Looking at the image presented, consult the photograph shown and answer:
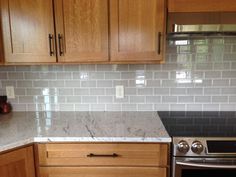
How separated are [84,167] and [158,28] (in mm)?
1064

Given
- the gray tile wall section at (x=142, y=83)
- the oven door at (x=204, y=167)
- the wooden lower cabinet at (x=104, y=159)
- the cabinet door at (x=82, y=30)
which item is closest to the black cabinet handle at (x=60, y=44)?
the cabinet door at (x=82, y=30)

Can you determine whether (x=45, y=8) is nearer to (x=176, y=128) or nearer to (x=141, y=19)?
(x=141, y=19)

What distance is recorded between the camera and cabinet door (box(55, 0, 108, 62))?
4.87 feet

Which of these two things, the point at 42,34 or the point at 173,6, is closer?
the point at 173,6

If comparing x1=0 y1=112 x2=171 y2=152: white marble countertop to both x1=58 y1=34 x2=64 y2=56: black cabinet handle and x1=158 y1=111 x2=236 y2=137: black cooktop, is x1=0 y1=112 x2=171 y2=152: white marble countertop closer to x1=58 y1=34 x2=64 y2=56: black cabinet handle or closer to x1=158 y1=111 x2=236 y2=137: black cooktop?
x1=158 y1=111 x2=236 y2=137: black cooktop

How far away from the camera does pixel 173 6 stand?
4.63ft

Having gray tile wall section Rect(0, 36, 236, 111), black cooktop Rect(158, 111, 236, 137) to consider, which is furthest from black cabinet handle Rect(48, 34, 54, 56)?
black cooktop Rect(158, 111, 236, 137)

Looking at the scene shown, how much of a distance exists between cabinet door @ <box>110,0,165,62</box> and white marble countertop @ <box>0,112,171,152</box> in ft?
1.59

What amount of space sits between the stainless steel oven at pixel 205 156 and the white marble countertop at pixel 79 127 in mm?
130

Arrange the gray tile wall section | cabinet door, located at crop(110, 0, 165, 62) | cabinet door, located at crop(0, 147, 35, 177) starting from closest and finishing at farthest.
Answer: cabinet door, located at crop(0, 147, 35, 177)
cabinet door, located at crop(110, 0, 165, 62)
the gray tile wall section

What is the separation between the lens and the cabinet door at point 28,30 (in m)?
1.49

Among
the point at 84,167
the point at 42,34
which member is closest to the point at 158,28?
the point at 42,34

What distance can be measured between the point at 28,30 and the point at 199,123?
142 cm

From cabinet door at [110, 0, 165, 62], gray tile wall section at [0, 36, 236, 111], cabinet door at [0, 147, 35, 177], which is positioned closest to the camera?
cabinet door at [0, 147, 35, 177]
